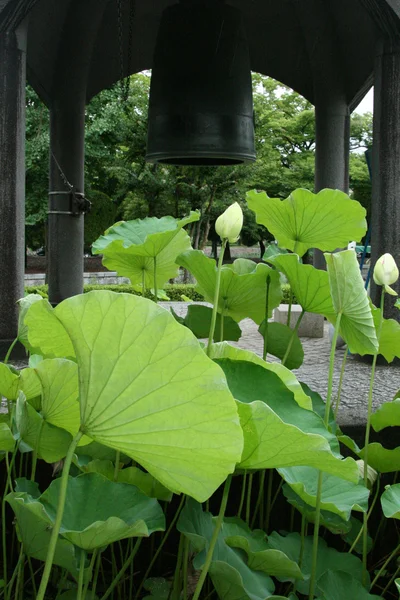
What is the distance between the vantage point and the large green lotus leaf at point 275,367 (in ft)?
3.60

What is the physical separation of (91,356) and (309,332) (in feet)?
16.3

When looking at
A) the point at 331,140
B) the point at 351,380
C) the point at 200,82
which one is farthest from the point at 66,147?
the point at 351,380

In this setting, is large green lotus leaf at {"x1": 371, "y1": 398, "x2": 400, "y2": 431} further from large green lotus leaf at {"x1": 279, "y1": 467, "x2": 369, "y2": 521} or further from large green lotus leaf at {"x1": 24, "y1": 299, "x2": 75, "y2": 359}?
large green lotus leaf at {"x1": 24, "y1": 299, "x2": 75, "y2": 359}

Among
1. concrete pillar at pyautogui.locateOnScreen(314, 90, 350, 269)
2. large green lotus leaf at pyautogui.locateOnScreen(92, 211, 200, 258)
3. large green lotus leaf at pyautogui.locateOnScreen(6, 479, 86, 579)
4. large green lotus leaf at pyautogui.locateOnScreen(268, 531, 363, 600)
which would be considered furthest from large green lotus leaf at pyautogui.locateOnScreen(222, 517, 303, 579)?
concrete pillar at pyautogui.locateOnScreen(314, 90, 350, 269)

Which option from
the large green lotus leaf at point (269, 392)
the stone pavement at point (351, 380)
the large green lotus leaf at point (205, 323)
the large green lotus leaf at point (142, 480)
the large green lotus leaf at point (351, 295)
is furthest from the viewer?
the stone pavement at point (351, 380)

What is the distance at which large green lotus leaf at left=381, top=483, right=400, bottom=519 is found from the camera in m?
1.07

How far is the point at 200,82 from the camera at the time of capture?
10.8 ft

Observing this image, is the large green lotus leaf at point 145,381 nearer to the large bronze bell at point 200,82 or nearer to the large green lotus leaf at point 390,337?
the large green lotus leaf at point 390,337

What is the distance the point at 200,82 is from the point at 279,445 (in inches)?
105

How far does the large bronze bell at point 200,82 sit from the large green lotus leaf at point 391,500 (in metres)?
2.40

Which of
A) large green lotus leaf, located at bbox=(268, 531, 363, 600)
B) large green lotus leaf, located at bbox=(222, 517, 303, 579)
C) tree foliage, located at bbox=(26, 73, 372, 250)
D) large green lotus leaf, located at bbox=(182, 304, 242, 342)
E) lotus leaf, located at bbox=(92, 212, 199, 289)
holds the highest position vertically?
tree foliage, located at bbox=(26, 73, 372, 250)

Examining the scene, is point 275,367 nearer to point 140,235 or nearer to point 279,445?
point 279,445

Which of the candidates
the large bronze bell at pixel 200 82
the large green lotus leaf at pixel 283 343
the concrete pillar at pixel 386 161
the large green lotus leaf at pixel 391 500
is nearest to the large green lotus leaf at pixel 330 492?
the large green lotus leaf at pixel 391 500

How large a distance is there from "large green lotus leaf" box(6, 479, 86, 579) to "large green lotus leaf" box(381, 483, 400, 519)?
17.8 inches
